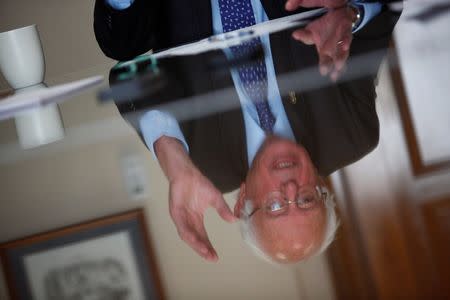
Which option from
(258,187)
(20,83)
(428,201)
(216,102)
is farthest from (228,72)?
(20,83)

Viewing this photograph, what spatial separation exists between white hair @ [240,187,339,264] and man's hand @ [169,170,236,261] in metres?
0.01

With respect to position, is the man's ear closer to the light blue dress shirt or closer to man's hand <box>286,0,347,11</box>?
the light blue dress shirt

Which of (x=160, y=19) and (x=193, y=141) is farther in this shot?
(x=160, y=19)

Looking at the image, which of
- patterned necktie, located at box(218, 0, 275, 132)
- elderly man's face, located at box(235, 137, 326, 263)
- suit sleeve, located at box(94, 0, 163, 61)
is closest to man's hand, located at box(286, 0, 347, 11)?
patterned necktie, located at box(218, 0, 275, 132)

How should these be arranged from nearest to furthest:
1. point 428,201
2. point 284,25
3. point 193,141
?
point 428,201
point 193,141
point 284,25

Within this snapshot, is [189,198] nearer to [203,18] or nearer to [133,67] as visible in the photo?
[133,67]

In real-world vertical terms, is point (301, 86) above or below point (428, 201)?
above

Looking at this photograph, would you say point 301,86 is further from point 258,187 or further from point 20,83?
point 20,83

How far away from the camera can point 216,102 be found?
678mm

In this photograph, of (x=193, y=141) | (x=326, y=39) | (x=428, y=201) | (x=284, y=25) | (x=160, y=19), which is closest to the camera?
(x=428, y=201)

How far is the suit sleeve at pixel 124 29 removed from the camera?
107 cm

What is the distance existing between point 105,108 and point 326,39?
0.31 m

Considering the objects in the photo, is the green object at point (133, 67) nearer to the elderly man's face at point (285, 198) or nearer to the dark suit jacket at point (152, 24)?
the dark suit jacket at point (152, 24)

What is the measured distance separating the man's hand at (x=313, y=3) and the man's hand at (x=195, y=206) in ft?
1.53
